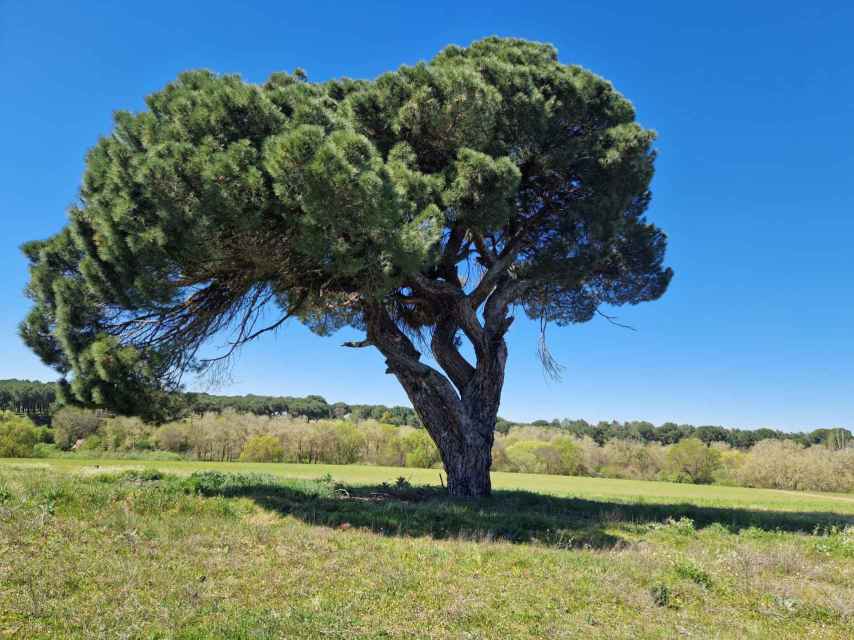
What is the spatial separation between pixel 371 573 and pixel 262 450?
4099cm

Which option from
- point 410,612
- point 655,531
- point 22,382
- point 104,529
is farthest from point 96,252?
point 22,382

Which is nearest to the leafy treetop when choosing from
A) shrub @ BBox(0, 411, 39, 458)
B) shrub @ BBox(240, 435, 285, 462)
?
shrub @ BBox(0, 411, 39, 458)

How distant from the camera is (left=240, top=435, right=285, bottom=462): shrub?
43.7 m

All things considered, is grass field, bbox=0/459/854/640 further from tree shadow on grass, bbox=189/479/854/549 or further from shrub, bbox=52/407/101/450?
shrub, bbox=52/407/101/450

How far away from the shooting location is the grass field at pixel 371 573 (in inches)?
195

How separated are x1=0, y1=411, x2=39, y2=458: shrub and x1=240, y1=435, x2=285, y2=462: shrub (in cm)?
1450

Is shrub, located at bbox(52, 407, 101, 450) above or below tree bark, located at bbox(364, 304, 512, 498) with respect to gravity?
below

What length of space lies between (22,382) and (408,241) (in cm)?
7918

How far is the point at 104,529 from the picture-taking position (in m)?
6.95

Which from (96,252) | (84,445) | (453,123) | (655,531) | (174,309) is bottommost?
(84,445)

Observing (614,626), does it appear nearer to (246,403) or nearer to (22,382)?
(246,403)

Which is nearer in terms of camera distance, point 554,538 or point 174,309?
point 554,538

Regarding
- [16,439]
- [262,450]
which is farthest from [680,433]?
[16,439]

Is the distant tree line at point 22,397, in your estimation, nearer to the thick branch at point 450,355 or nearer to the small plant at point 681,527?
the thick branch at point 450,355
